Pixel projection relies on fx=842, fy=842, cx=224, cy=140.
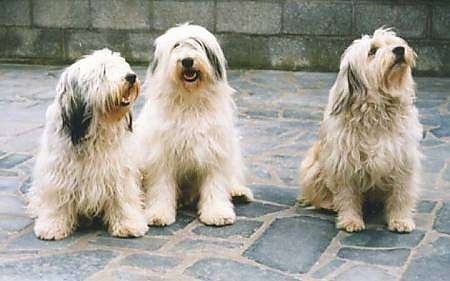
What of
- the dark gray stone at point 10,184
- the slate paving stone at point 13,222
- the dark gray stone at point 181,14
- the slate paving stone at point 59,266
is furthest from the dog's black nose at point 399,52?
the dark gray stone at point 181,14

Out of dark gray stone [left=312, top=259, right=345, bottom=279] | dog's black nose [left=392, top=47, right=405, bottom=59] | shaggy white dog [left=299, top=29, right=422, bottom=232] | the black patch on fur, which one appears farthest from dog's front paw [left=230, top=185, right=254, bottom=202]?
dog's black nose [left=392, top=47, right=405, bottom=59]

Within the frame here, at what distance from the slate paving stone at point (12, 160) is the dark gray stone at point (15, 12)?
4.14 m

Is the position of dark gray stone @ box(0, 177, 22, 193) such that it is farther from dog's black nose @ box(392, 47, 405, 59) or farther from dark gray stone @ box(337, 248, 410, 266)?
dog's black nose @ box(392, 47, 405, 59)

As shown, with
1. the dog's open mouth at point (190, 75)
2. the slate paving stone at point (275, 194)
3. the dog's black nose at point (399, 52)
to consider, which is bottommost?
the slate paving stone at point (275, 194)

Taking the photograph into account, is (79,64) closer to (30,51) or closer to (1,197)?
(1,197)

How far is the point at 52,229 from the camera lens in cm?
451

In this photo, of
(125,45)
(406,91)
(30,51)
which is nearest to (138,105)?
(125,45)

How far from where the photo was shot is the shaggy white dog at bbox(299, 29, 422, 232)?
4402 mm

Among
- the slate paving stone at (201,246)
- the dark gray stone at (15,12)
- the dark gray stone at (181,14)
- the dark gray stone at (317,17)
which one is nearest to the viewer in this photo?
the slate paving stone at (201,246)

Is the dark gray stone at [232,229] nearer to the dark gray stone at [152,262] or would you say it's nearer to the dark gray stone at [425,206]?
the dark gray stone at [152,262]

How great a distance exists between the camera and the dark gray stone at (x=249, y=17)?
9344 millimetres

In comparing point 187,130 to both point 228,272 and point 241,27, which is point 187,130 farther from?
point 241,27

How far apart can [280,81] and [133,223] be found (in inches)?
182

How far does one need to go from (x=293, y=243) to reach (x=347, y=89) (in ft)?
2.85
